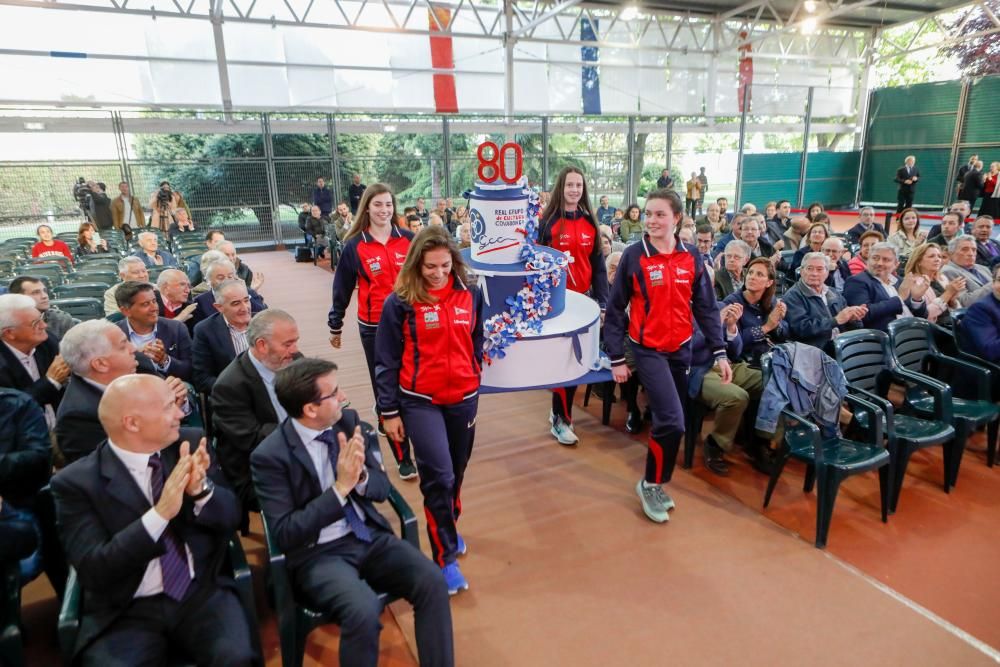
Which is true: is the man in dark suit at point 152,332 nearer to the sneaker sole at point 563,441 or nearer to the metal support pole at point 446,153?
the sneaker sole at point 563,441

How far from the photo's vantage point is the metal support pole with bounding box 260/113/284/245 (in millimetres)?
13406

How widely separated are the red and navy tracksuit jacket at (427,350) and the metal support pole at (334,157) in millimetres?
12382

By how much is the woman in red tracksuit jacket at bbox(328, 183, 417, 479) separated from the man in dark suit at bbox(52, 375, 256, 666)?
1.74 meters

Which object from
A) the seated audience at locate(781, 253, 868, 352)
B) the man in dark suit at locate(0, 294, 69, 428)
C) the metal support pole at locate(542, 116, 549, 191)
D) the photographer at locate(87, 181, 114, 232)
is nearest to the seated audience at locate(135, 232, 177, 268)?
the man in dark suit at locate(0, 294, 69, 428)

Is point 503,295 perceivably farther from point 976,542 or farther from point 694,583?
point 976,542

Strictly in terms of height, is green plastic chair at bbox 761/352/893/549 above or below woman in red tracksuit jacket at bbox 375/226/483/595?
below

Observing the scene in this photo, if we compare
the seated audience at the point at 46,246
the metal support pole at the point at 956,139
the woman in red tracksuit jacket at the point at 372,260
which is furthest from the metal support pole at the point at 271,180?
the metal support pole at the point at 956,139

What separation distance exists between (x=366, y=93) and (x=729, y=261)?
1206 centimetres

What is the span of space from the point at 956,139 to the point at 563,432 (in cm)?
1918

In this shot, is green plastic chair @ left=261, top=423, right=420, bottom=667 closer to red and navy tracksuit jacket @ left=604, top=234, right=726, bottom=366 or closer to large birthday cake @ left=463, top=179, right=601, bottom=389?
large birthday cake @ left=463, top=179, right=601, bottom=389

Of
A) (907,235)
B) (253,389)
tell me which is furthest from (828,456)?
(907,235)

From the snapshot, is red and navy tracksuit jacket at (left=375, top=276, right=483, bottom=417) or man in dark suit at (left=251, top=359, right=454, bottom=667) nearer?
man in dark suit at (left=251, top=359, right=454, bottom=667)

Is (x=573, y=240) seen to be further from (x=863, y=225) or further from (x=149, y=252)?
(x=863, y=225)

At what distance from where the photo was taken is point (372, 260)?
3.74 meters
